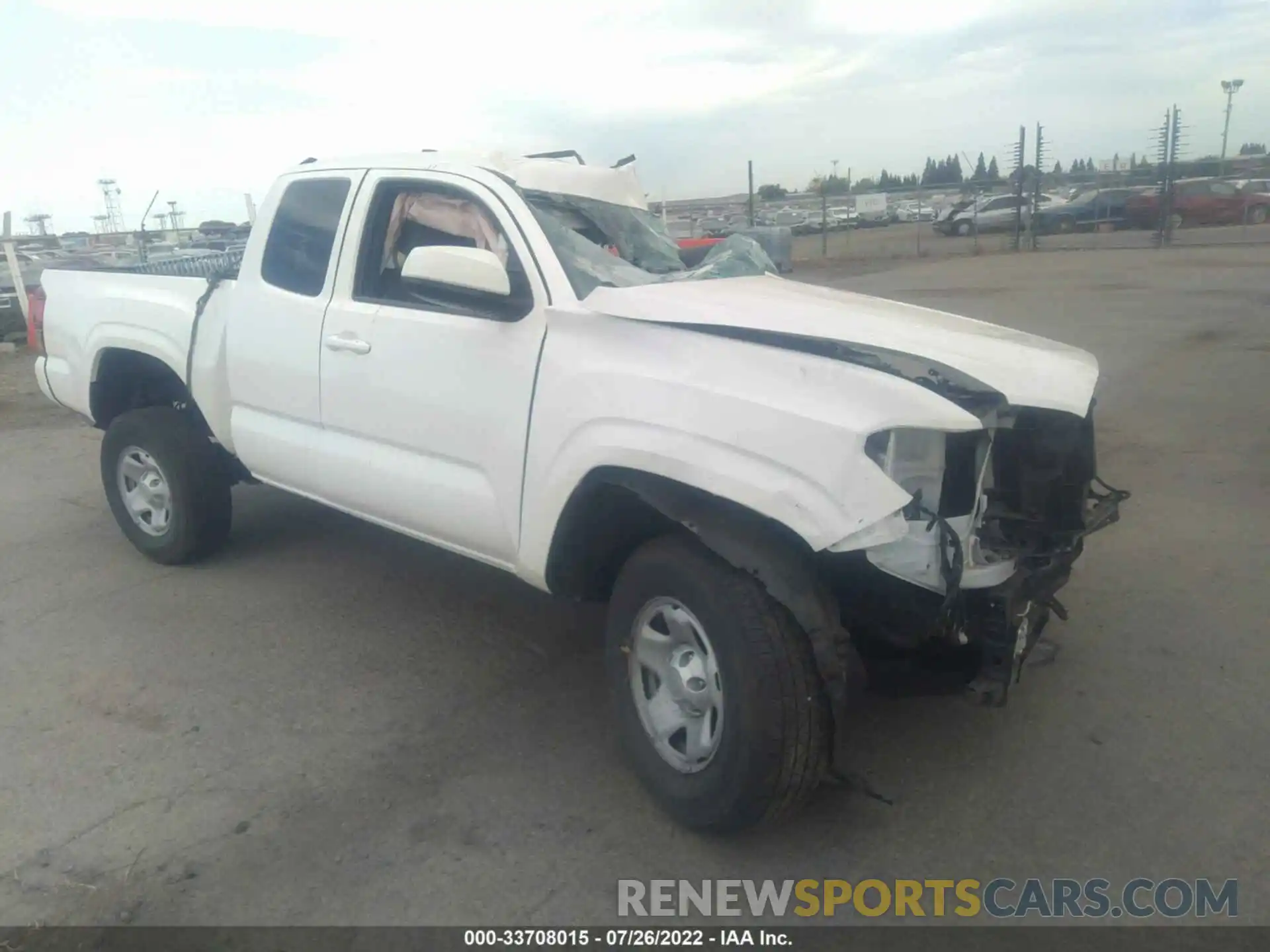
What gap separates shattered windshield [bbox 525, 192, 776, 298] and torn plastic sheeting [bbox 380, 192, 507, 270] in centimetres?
19

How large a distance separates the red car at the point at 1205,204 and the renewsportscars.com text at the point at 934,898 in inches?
1115

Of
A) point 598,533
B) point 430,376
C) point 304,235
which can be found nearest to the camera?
point 598,533

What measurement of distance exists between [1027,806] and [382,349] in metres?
2.82

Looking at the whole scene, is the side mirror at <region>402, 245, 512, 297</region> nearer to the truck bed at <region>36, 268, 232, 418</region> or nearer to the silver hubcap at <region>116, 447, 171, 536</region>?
the truck bed at <region>36, 268, 232, 418</region>

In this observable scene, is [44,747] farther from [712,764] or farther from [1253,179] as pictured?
[1253,179]

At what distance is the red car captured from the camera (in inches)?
1087


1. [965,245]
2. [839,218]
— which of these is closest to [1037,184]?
[965,245]

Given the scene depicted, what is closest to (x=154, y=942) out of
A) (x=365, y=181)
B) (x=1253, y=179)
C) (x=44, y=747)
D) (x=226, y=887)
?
(x=226, y=887)

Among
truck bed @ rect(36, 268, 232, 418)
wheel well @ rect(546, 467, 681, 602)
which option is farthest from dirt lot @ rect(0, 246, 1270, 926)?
truck bed @ rect(36, 268, 232, 418)

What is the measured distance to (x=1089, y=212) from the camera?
1128 inches

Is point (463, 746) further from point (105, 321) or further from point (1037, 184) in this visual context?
point (1037, 184)

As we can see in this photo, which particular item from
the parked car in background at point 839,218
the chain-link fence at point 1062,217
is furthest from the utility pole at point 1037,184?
the parked car in background at point 839,218

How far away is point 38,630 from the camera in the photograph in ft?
16.0

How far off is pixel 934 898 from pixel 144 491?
14.8 feet
